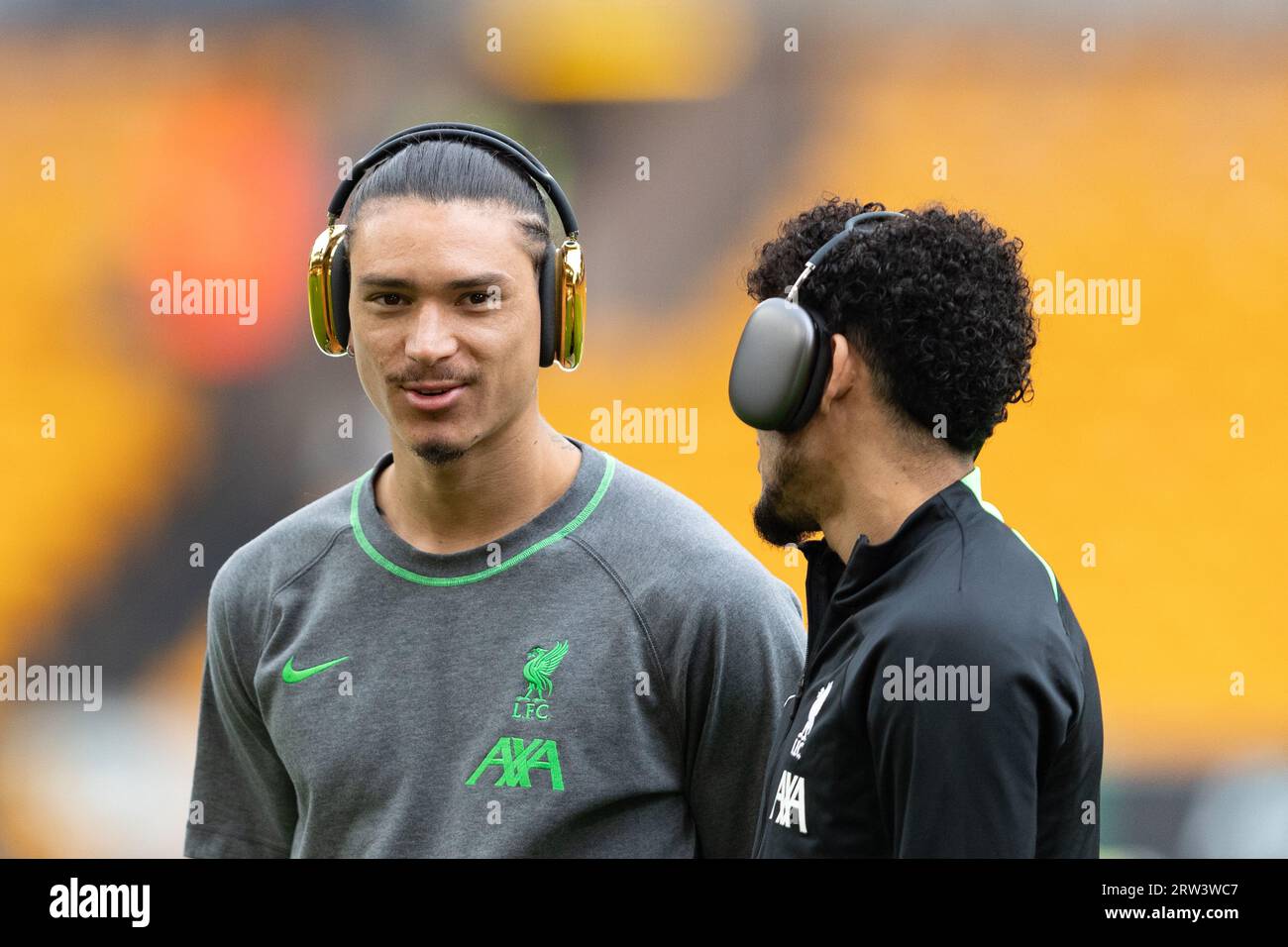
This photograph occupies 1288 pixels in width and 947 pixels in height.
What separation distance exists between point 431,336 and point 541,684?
51 centimetres

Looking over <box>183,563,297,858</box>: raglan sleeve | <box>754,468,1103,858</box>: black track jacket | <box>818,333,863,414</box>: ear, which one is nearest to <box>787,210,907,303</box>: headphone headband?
<box>818,333,863,414</box>: ear

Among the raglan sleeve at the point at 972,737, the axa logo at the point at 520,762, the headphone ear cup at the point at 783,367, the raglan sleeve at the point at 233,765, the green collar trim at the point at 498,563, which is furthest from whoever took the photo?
the raglan sleeve at the point at 233,765

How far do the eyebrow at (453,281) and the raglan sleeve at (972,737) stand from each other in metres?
0.85

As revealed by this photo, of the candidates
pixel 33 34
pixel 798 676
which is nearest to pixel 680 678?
pixel 798 676

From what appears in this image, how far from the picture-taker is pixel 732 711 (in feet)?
6.33

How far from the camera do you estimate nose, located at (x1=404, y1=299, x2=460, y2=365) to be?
1.87 m

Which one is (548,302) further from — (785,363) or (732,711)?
(732,711)

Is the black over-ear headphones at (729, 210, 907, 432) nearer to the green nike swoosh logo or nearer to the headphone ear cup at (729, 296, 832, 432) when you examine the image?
the headphone ear cup at (729, 296, 832, 432)

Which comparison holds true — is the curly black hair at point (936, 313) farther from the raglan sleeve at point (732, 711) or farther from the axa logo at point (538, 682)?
the axa logo at point (538, 682)

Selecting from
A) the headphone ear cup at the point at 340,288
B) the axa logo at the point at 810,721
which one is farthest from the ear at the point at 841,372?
the headphone ear cup at the point at 340,288

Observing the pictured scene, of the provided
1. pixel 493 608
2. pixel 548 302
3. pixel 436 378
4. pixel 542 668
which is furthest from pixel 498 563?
pixel 548 302

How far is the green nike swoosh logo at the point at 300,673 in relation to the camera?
198 cm

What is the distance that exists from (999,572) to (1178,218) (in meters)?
4.00

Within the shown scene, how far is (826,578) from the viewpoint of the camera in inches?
69.2
